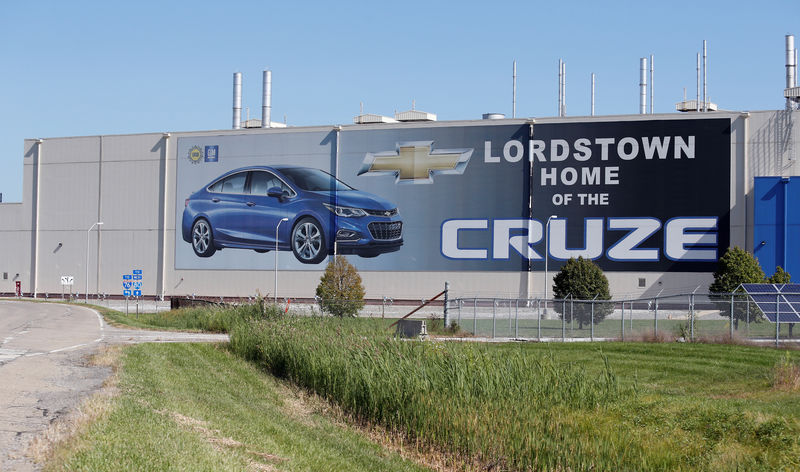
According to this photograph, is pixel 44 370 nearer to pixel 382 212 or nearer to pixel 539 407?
pixel 539 407

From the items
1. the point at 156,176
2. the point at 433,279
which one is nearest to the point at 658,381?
the point at 433,279

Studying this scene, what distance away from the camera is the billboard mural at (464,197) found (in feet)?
205

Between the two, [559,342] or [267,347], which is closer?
[267,347]

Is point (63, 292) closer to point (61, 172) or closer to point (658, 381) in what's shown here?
point (61, 172)

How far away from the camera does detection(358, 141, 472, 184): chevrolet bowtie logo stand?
67375mm

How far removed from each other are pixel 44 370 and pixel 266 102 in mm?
65043

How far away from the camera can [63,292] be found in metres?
76.9

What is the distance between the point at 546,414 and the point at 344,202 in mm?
53124

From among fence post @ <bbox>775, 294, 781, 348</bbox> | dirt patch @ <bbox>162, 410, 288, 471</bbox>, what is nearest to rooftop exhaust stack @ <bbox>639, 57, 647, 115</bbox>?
fence post @ <bbox>775, 294, 781, 348</bbox>

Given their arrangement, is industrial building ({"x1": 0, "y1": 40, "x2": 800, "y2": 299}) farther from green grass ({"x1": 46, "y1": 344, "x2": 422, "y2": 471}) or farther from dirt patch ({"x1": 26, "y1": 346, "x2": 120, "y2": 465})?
dirt patch ({"x1": 26, "y1": 346, "x2": 120, "y2": 465})

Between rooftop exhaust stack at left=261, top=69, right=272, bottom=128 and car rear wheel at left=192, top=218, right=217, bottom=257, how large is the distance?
1256 centimetres

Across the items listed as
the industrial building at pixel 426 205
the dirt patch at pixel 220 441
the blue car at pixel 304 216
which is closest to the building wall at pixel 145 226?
the industrial building at pixel 426 205

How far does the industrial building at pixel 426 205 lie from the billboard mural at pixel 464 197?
0.11 m

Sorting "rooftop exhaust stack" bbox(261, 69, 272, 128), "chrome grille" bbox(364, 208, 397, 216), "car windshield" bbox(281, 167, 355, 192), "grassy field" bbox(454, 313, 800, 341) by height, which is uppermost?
"rooftop exhaust stack" bbox(261, 69, 272, 128)
